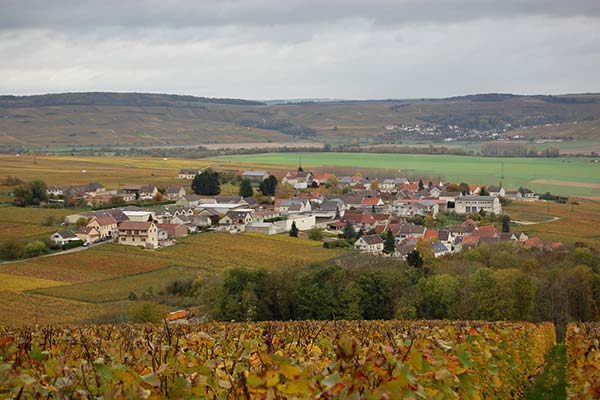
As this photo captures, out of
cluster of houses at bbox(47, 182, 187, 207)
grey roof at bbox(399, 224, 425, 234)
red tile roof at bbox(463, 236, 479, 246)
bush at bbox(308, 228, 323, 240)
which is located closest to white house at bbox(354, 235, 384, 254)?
bush at bbox(308, 228, 323, 240)

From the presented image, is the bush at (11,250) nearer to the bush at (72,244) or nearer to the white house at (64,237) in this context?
the bush at (72,244)

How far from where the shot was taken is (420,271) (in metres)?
38.9

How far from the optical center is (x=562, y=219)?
70000 millimetres

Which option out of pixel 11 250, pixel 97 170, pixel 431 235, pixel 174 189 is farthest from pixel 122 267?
pixel 97 170

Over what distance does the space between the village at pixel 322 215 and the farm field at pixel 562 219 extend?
2.03 meters

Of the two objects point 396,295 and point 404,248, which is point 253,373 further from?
point 404,248

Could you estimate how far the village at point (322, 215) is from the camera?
57094mm

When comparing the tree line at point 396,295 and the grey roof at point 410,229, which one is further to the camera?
the grey roof at point 410,229

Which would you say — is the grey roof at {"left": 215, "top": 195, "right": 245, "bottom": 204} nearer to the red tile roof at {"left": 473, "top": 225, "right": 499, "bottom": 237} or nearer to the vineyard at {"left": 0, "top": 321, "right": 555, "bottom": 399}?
the red tile roof at {"left": 473, "top": 225, "right": 499, "bottom": 237}

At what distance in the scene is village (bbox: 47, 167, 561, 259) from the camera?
57.1 meters

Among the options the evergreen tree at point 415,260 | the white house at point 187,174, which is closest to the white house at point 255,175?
the white house at point 187,174

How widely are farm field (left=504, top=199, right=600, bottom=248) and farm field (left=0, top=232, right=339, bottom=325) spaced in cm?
1777

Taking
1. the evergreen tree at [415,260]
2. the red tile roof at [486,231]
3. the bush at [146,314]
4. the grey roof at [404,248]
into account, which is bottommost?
the grey roof at [404,248]

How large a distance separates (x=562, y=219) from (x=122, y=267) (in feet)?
130
